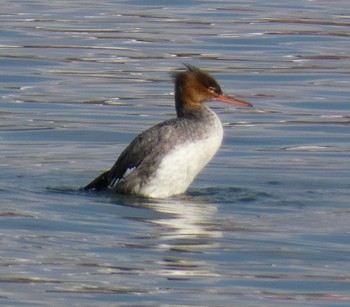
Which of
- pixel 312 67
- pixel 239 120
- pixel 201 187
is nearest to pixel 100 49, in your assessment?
pixel 312 67

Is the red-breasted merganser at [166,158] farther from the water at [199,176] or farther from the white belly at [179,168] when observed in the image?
the water at [199,176]

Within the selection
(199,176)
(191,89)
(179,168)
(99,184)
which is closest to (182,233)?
(179,168)

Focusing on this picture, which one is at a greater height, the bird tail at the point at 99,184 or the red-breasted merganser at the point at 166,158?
the red-breasted merganser at the point at 166,158

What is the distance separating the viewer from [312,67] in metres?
19.0

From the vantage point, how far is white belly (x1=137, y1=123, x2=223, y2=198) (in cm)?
1178

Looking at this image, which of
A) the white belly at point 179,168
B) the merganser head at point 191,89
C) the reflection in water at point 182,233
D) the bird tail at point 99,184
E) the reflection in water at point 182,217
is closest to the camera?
the reflection in water at point 182,233

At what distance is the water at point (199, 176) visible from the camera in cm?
930

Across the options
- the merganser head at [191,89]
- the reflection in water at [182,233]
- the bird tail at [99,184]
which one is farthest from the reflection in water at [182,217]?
the merganser head at [191,89]

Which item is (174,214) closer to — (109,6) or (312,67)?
(312,67)

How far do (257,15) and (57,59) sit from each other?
16.4 feet

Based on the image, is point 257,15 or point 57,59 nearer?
point 57,59

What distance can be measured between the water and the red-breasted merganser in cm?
15

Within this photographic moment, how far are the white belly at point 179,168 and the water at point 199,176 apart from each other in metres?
0.14

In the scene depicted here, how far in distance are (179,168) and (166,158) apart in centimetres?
13
